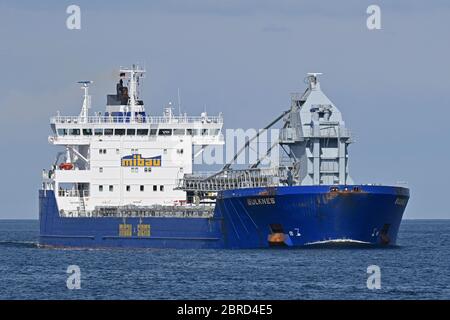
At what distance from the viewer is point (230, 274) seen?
53312mm

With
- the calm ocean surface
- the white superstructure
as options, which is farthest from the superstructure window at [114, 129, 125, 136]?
the calm ocean surface

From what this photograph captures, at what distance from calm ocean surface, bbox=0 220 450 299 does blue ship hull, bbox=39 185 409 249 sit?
955mm

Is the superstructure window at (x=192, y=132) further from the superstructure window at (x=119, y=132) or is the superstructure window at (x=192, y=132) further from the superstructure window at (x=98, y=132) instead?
the superstructure window at (x=98, y=132)

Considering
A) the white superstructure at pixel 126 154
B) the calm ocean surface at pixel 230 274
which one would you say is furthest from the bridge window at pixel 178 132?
the calm ocean surface at pixel 230 274

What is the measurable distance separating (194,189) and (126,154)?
16.1 feet

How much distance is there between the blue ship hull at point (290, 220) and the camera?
203ft

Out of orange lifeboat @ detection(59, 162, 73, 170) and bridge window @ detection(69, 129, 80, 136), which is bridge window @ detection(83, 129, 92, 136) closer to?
bridge window @ detection(69, 129, 80, 136)

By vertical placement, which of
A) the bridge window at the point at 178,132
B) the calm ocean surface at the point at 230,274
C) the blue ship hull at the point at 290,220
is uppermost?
the bridge window at the point at 178,132

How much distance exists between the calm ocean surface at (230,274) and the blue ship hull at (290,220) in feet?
3.13
